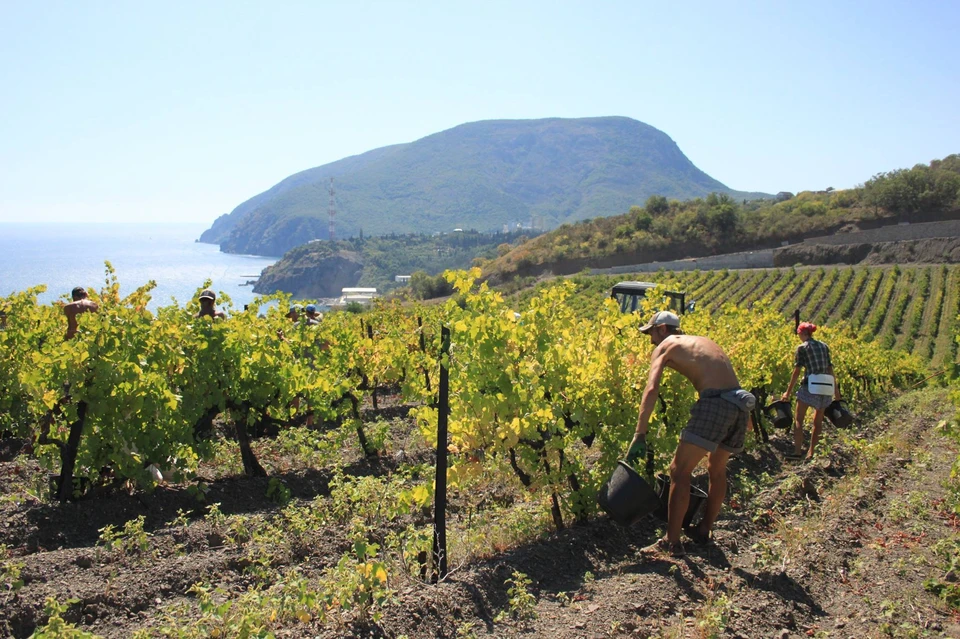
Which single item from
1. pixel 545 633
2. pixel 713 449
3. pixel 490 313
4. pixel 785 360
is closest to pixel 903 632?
pixel 713 449

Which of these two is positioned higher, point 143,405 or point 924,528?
point 143,405

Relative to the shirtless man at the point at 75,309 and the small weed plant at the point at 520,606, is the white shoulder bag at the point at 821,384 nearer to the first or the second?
the small weed plant at the point at 520,606

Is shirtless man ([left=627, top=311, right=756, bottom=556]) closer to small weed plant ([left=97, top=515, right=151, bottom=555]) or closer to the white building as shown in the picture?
small weed plant ([left=97, top=515, right=151, bottom=555])

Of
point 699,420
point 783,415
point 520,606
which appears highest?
point 699,420

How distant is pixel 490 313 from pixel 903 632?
8.39 feet

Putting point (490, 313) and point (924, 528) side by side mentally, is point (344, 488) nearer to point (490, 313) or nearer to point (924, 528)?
point (490, 313)

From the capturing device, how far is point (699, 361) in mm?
3990

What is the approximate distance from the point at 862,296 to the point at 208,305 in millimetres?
49938

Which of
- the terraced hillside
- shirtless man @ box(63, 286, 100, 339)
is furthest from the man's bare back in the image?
the terraced hillside

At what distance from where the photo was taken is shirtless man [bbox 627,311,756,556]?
12.7 ft

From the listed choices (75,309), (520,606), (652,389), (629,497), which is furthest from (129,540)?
(75,309)

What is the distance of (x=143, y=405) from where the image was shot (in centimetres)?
488

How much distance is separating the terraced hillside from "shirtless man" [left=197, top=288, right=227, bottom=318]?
29.5 m

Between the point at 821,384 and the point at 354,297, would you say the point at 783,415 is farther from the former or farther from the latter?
the point at 354,297
